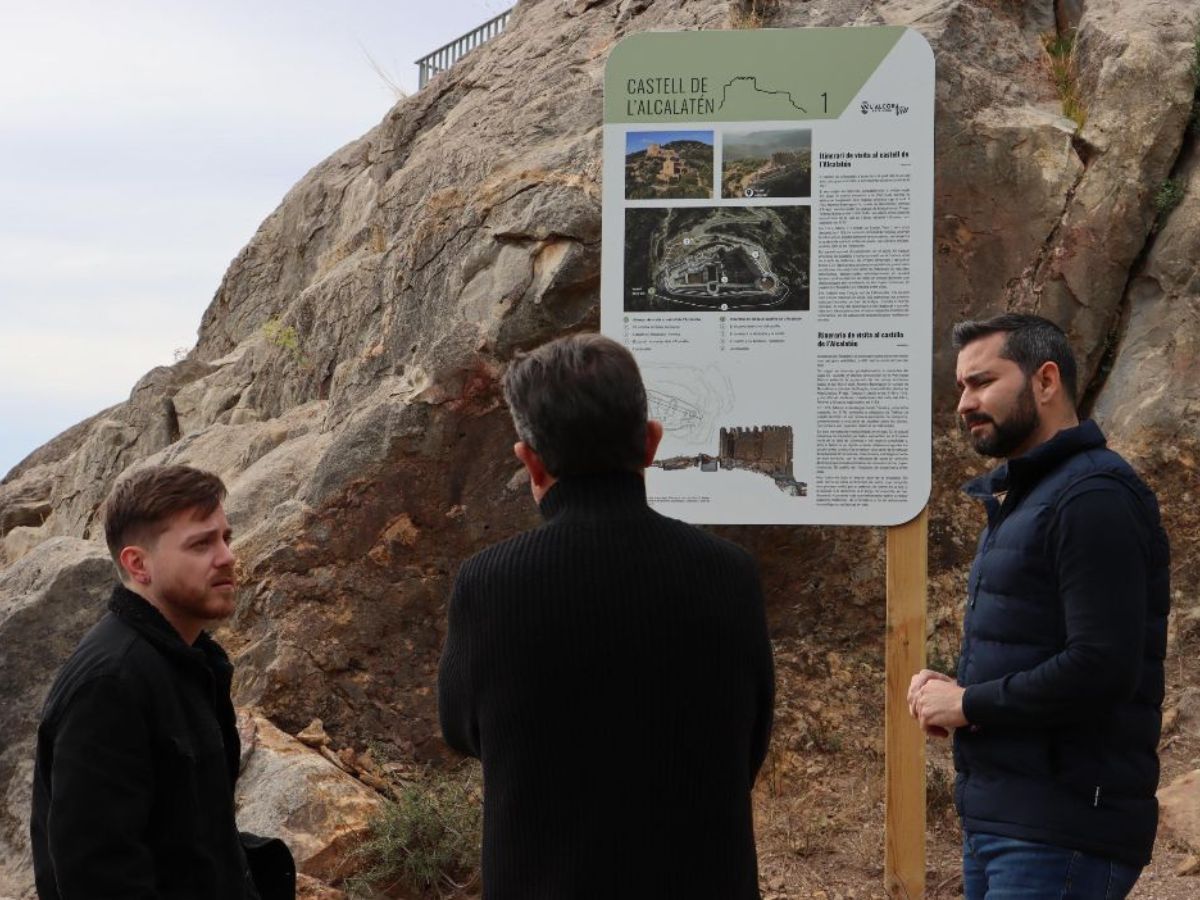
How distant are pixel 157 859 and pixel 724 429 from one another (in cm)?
323

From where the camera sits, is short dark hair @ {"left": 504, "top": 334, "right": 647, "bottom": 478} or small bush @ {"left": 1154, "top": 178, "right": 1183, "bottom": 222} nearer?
short dark hair @ {"left": 504, "top": 334, "right": 647, "bottom": 478}

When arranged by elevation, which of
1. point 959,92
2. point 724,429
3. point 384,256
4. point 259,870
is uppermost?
point 959,92

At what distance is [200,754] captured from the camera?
2820 millimetres

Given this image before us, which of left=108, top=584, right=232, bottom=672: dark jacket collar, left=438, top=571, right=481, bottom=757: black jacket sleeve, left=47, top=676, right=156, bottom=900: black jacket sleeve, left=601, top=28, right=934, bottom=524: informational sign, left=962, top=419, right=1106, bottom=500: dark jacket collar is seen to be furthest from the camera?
left=601, top=28, right=934, bottom=524: informational sign

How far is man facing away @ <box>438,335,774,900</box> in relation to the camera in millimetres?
2305

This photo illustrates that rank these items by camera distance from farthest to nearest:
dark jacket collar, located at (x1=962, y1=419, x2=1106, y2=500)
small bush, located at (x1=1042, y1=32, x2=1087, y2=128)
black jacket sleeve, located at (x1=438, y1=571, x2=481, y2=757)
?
small bush, located at (x1=1042, y1=32, x2=1087, y2=128) → dark jacket collar, located at (x1=962, y1=419, x2=1106, y2=500) → black jacket sleeve, located at (x1=438, y1=571, x2=481, y2=757)

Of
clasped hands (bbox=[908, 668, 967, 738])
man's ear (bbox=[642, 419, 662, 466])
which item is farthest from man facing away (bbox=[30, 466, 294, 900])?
clasped hands (bbox=[908, 668, 967, 738])

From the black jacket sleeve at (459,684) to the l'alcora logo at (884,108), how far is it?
3734 millimetres

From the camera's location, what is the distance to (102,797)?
261cm

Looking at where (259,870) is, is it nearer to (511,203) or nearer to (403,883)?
(403,883)

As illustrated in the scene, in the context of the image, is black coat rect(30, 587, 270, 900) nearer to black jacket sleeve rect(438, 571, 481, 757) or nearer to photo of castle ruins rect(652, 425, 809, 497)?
black jacket sleeve rect(438, 571, 481, 757)

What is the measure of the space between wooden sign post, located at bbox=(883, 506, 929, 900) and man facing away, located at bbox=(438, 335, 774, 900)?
3017 millimetres

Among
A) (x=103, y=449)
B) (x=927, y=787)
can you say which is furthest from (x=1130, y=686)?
(x=103, y=449)

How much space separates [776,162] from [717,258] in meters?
0.45
